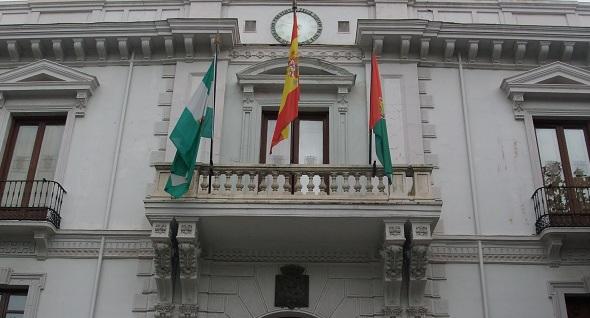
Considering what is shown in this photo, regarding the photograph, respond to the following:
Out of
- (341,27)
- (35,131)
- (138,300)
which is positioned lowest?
(138,300)

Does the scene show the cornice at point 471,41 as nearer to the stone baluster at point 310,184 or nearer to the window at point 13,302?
the stone baluster at point 310,184

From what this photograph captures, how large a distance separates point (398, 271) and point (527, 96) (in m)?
5.45

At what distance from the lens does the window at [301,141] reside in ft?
49.1

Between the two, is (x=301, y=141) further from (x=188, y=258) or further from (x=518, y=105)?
(x=518, y=105)

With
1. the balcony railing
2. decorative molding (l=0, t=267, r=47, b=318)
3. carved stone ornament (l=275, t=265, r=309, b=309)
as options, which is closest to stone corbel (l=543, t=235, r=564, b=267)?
the balcony railing

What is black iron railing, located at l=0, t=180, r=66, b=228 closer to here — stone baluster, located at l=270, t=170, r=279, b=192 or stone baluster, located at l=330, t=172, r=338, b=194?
stone baluster, located at l=270, t=170, r=279, b=192

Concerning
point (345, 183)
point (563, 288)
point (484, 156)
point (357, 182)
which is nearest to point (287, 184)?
point (345, 183)

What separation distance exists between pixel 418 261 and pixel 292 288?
249 cm

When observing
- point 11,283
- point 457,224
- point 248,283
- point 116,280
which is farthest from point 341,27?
point 11,283

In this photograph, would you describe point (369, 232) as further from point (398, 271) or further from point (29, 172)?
point (29, 172)

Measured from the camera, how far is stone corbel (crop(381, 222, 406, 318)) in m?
12.5

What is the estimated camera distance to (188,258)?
12.9 meters

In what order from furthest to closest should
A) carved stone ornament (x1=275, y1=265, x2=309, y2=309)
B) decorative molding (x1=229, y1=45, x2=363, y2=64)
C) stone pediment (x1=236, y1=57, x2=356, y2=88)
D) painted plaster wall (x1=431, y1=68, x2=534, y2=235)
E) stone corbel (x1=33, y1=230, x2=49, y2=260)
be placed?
decorative molding (x1=229, y1=45, x2=363, y2=64) → stone pediment (x1=236, y1=57, x2=356, y2=88) → painted plaster wall (x1=431, y1=68, x2=534, y2=235) → stone corbel (x1=33, y1=230, x2=49, y2=260) → carved stone ornament (x1=275, y1=265, x2=309, y2=309)

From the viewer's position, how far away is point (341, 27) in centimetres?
1677
